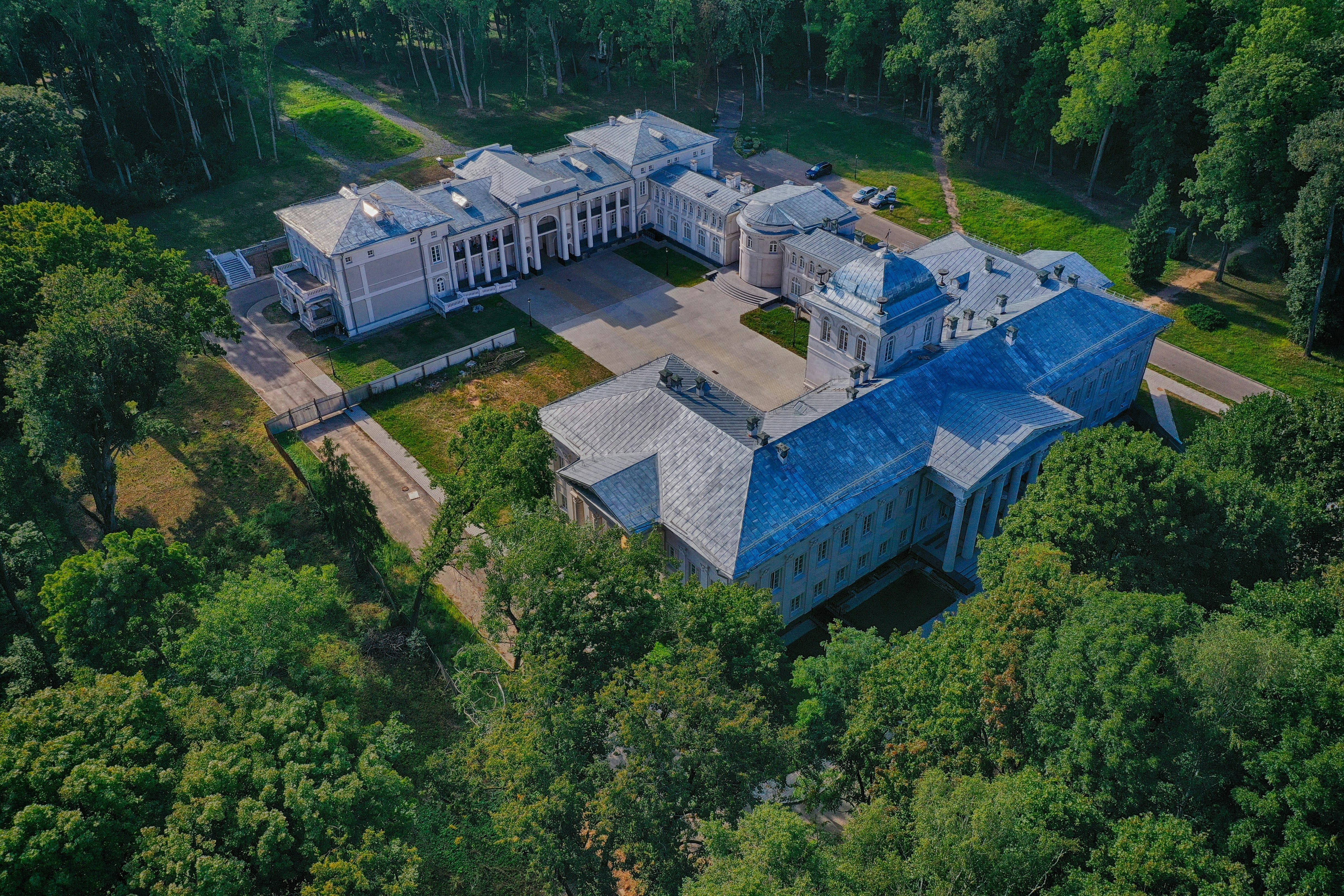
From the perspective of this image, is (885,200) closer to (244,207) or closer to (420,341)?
(420,341)

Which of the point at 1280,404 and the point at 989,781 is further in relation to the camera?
the point at 1280,404

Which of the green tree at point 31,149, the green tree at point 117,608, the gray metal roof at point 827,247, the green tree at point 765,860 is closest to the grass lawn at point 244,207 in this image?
the green tree at point 31,149

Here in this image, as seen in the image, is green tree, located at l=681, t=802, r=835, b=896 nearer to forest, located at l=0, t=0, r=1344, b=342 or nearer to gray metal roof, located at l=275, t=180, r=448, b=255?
gray metal roof, located at l=275, t=180, r=448, b=255

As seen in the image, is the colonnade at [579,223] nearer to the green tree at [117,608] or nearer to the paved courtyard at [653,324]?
the paved courtyard at [653,324]

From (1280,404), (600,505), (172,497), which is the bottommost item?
(172,497)

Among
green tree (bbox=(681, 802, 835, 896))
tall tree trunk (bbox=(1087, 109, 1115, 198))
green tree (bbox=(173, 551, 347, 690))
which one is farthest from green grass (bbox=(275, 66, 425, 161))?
green tree (bbox=(681, 802, 835, 896))

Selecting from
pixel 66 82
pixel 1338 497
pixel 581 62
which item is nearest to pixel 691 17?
pixel 581 62

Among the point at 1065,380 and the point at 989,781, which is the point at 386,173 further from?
the point at 989,781
